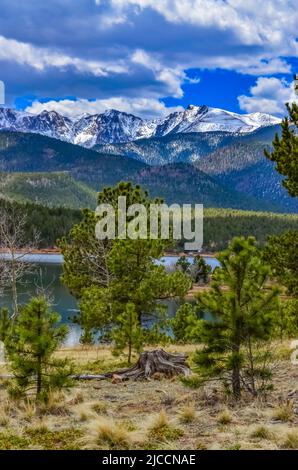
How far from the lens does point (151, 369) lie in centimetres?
1608

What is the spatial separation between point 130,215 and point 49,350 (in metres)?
18.5

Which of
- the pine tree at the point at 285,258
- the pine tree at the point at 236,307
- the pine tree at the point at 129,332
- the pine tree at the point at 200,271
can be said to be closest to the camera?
the pine tree at the point at 236,307

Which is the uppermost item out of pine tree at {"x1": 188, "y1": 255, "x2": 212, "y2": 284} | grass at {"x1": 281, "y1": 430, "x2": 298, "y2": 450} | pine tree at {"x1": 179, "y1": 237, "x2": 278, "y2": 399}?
pine tree at {"x1": 179, "y1": 237, "x2": 278, "y2": 399}

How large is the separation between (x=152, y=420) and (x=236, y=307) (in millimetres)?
3003

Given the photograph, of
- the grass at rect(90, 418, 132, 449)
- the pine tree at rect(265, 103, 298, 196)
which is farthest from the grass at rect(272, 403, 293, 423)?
the pine tree at rect(265, 103, 298, 196)

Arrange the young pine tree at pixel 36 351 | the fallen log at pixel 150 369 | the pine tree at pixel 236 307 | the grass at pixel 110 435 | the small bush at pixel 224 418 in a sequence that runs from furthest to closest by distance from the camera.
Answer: the fallen log at pixel 150 369 < the young pine tree at pixel 36 351 < the pine tree at pixel 236 307 < the small bush at pixel 224 418 < the grass at pixel 110 435

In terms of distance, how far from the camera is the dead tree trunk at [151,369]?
15875 millimetres

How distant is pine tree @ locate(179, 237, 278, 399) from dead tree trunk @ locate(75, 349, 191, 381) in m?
4.45

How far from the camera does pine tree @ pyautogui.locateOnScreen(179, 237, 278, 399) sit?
1134cm

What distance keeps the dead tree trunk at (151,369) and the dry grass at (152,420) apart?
1861 mm

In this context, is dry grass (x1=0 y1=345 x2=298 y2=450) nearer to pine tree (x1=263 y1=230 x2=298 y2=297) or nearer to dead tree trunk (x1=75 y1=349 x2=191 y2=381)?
dead tree trunk (x1=75 y1=349 x2=191 y2=381)

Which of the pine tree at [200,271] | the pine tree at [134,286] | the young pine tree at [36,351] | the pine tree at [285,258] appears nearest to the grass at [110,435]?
the young pine tree at [36,351]

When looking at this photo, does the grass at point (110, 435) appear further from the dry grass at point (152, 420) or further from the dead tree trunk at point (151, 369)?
the dead tree trunk at point (151, 369)
